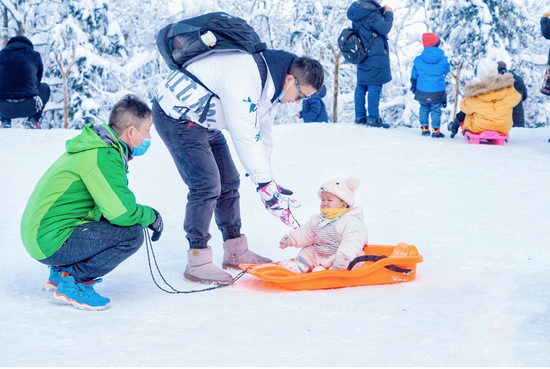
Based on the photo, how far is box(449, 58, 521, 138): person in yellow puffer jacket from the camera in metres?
7.10

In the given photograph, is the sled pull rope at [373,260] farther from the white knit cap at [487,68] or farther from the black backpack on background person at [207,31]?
the white knit cap at [487,68]

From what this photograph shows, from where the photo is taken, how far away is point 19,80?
7.81 metres

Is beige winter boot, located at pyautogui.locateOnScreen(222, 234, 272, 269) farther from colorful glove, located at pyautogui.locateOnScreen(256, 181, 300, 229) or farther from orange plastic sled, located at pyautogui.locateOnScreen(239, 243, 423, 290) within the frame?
colorful glove, located at pyautogui.locateOnScreen(256, 181, 300, 229)

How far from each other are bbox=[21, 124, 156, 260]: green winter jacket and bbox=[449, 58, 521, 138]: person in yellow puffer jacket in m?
5.48

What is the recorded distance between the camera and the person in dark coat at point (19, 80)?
775 centimetres

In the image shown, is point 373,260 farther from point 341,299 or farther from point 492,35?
point 492,35

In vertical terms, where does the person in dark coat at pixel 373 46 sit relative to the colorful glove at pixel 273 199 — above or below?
above

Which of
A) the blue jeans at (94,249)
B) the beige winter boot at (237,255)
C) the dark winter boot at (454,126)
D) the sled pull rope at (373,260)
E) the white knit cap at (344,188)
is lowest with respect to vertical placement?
the beige winter boot at (237,255)

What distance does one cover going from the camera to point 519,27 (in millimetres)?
15055

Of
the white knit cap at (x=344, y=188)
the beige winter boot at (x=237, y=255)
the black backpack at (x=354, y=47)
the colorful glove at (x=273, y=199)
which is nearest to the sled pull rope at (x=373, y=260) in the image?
the white knit cap at (x=344, y=188)

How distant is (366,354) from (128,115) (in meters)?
1.61

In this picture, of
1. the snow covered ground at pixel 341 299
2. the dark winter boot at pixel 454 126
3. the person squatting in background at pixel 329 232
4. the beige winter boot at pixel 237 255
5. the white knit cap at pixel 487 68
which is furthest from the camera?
the dark winter boot at pixel 454 126

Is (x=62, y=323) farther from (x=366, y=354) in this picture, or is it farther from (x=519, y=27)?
(x=519, y=27)

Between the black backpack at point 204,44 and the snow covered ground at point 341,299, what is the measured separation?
41.7 inches
